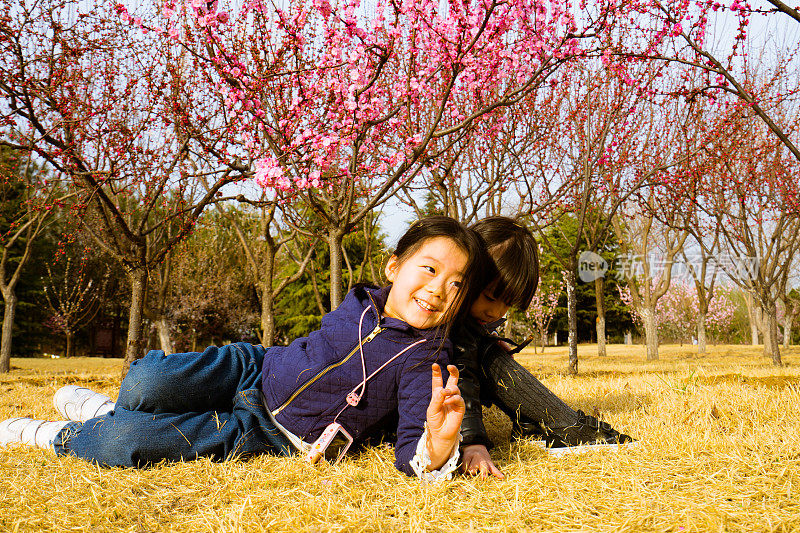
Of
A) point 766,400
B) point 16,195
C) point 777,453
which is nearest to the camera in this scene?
point 777,453

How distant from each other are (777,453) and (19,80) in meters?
5.95

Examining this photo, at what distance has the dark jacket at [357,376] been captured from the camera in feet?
6.82

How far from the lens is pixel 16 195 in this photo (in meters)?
17.2

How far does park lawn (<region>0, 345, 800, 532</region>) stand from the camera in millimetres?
1437

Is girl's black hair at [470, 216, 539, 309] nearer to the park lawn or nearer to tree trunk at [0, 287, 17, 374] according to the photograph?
the park lawn

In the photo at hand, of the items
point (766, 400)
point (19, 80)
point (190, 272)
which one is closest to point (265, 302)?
point (19, 80)

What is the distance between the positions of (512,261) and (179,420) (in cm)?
161

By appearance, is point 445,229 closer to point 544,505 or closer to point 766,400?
point 544,505

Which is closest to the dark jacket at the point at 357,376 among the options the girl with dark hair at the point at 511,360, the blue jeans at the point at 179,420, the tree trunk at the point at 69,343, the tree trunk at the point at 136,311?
the blue jeans at the point at 179,420

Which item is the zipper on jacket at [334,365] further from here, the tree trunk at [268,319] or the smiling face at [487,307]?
the tree trunk at [268,319]

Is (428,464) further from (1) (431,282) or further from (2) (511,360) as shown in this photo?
(2) (511,360)

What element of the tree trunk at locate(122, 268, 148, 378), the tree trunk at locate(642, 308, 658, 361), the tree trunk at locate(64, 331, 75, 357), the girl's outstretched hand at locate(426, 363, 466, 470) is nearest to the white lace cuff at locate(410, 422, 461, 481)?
the girl's outstretched hand at locate(426, 363, 466, 470)

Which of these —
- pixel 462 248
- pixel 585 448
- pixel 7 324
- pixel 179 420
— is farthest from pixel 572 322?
pixel 7 324

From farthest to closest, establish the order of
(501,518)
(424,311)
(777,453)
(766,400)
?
(766,400)
(424,311)
(777,453)
(501,518)
